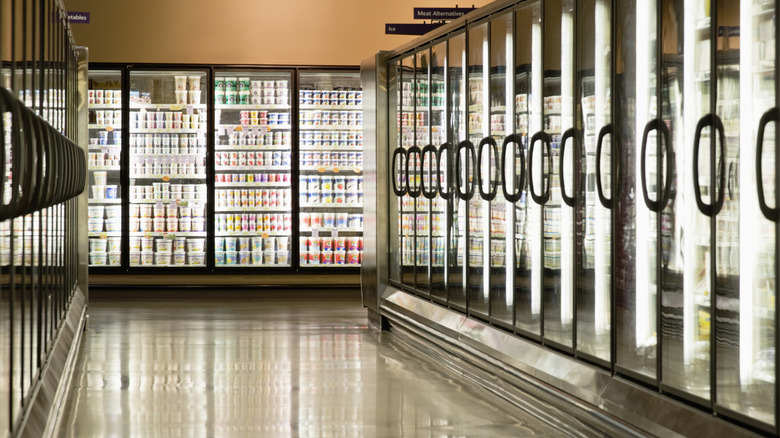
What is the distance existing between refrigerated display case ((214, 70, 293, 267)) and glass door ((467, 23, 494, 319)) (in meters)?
4.30

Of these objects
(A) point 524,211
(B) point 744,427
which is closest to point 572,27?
(A) point 524,211

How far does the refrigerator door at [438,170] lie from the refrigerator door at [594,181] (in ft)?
6.92

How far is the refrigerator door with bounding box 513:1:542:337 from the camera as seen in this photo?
5129 millimetres

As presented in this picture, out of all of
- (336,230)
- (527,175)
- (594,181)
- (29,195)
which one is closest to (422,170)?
(527,175)

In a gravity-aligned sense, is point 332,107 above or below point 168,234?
above

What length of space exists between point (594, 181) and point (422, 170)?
2.79 m

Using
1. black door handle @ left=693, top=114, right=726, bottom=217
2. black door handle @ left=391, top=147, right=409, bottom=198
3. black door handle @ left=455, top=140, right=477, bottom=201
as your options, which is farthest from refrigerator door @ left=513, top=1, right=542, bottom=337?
black door handle @ left=391, top=147, right=409, bottom=198

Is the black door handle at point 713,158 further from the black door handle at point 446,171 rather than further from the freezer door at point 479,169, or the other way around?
the black door handle at point 446,171

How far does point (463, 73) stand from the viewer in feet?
20.5

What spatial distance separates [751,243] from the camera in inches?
130

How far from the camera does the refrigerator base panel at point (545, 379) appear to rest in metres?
3.73

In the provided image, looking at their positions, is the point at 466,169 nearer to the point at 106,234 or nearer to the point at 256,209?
the point at 256,209

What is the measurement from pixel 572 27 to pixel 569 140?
55cm

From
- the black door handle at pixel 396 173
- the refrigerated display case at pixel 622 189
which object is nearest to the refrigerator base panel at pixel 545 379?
the refrigerated display case at pixel 622 189
